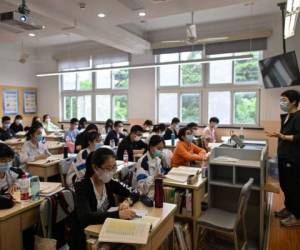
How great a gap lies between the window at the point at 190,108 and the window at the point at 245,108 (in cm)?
109

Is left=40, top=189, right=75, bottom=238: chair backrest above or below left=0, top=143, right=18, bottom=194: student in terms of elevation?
below

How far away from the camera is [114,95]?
362 inches

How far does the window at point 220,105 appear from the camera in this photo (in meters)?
7.50

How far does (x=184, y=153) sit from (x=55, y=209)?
202 centimetres

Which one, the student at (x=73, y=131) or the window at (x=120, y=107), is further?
the window at (x=120, y=107)

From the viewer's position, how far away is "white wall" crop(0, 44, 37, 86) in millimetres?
9164

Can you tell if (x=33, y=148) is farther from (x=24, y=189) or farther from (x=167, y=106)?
(x=167, y=106)

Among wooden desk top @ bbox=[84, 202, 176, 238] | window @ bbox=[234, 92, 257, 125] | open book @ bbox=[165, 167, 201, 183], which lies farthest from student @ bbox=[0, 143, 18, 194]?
window @ bbox=[234, 92, 257, 125]

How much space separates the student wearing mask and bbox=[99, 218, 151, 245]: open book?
2.18m

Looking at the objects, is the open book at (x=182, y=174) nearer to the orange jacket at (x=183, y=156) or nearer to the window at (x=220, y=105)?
the orange jacket at (x=183, y=156)

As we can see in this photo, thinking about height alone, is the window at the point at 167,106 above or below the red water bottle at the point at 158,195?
above

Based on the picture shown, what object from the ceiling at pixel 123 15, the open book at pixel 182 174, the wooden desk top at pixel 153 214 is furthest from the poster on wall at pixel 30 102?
the wooden desk top at pixel 153 214

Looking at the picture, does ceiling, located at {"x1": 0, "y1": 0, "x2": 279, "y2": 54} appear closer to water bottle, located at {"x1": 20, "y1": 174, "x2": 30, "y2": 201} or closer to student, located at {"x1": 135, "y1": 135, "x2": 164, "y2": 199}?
student, located at {"x1": 135, "y1": 135, "x2": 164, "y2": 199}

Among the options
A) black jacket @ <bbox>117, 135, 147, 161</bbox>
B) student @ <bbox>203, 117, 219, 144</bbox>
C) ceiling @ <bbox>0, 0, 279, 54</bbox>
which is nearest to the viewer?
ceiling @ <bbox>0, 0, 279, 54</bbox>
